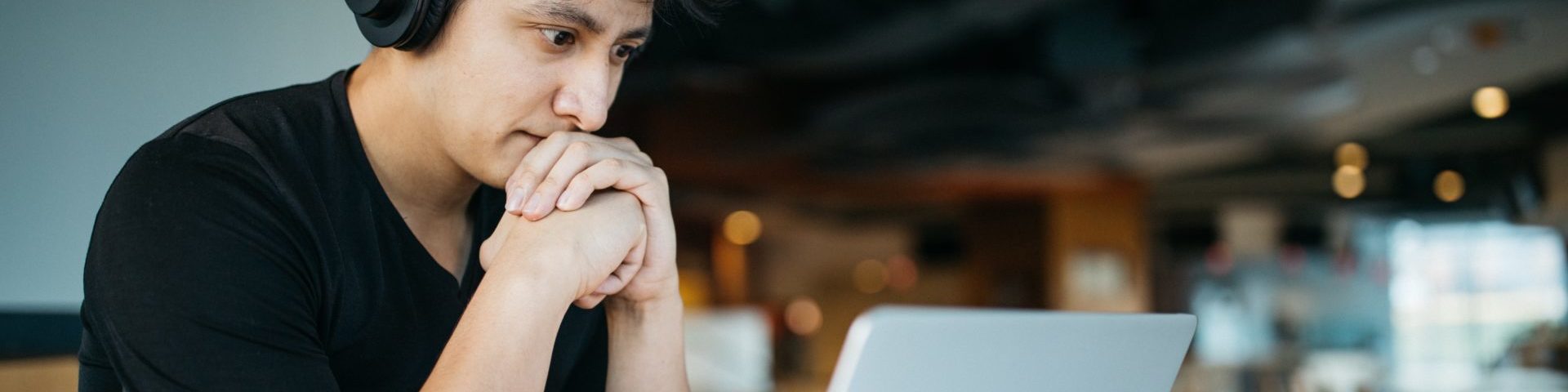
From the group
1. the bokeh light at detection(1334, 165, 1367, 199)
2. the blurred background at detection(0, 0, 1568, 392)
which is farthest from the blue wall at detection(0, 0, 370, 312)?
the bokeh light at detection(1334, 165, 1367, 199)

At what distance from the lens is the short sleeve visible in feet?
2.34

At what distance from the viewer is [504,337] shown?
2.55 feet

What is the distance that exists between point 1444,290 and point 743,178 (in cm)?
1028

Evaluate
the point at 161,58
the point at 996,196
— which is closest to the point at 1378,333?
the point at 996,196

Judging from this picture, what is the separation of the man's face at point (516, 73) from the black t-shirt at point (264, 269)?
0.09 m

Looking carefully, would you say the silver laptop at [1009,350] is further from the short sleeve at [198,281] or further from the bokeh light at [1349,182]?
the bokeh light at [1349,182]

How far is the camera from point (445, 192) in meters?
1.02

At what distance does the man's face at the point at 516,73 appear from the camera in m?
0.91

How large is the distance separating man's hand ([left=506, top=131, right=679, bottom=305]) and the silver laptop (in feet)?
1.08

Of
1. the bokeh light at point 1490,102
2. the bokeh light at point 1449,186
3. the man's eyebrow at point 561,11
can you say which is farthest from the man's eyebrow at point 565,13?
the bokeh light at point 1449,186

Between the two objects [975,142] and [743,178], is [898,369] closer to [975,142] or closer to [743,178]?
[975,142]

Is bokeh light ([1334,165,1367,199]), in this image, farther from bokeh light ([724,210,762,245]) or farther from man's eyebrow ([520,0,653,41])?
man's eyebrow ([520,0,653,41])

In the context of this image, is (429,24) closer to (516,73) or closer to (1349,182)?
(516,73)

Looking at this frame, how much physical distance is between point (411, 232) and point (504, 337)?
0.79ft
